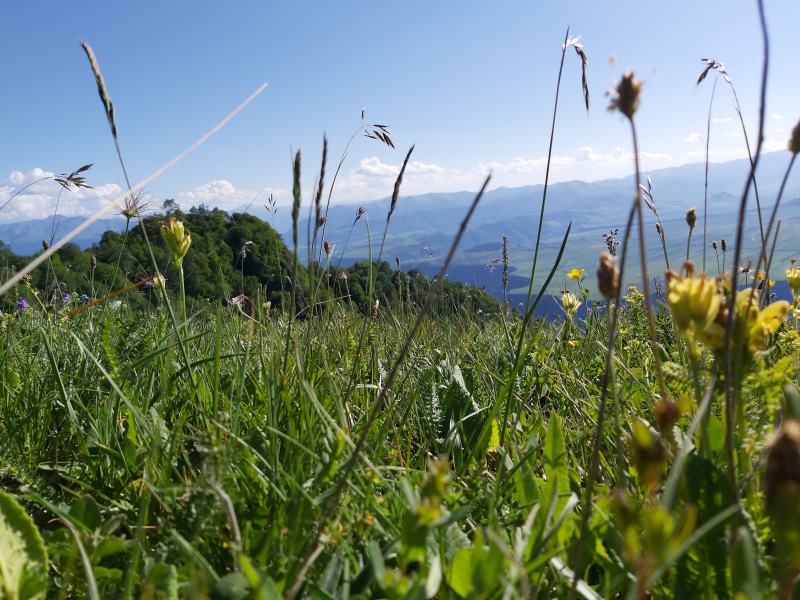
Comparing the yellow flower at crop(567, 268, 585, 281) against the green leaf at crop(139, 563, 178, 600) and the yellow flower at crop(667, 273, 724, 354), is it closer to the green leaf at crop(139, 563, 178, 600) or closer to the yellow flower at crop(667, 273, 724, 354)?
the yellow flower at crop(667, 273, 724, 354)

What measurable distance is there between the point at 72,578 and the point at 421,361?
1461 millimetres

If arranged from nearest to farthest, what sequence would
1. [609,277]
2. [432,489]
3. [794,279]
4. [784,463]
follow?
[784,463], [432,489], [609,277], [794,279]

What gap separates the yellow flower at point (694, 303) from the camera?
0.74 meters

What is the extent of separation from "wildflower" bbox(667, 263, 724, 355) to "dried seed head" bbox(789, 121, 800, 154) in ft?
0.68

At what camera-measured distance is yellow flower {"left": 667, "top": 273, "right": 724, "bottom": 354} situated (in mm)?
743

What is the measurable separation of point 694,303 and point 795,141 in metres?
0.26

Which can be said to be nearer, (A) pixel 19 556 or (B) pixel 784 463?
(B) pixel 784 463

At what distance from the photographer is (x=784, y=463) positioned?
16.4 inches

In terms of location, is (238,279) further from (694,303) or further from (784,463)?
(784,463)

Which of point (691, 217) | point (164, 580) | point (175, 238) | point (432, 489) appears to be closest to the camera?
point (432, 489)

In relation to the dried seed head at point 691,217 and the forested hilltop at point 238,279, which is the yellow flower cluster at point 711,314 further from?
the dried seed head at point 691,217

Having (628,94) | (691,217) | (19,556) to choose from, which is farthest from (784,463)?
(691,217)

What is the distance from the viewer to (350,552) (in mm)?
874

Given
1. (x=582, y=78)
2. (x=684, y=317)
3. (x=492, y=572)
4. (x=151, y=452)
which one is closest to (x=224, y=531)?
(x=151, y=452)
